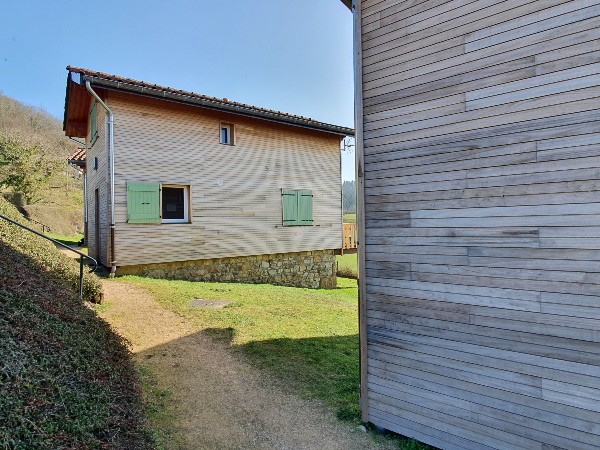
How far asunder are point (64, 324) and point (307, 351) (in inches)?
113

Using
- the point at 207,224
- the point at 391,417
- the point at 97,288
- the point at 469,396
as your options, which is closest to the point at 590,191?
the point at 469,396

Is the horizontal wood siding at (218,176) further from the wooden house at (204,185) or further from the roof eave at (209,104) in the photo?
the roof eave at (209,104)

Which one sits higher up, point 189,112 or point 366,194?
point 189,112

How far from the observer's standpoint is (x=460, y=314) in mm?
2709

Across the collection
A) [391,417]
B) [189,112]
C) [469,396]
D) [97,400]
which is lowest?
[391,417]

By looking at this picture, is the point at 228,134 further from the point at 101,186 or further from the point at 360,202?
the point at 360,202

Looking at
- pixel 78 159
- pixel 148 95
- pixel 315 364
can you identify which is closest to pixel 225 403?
pixel 315 364

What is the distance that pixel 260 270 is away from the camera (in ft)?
37.9

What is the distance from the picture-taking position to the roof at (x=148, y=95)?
8.42 meters

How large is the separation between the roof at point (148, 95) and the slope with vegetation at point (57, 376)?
6.15 m

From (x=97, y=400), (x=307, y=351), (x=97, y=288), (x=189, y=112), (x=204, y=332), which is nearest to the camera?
(x=97, y=400)

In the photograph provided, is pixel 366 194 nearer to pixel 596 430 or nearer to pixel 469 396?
pixel 469 396

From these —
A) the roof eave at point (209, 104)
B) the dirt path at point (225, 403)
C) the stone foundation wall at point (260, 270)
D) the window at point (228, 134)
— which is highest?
the roof eave at point (209, 104)

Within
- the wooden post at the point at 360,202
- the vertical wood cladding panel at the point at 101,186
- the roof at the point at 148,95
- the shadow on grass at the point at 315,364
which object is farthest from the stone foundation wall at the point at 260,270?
the wooden post at the point at 360,202
